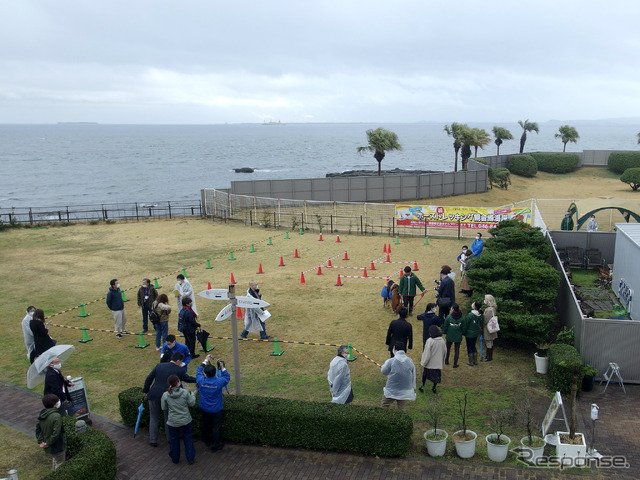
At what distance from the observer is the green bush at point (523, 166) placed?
52.8 meters

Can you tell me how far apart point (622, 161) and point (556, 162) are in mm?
5841

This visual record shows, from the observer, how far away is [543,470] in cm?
848

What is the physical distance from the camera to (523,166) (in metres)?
52.8

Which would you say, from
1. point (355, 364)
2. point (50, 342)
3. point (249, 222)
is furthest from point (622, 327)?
point (249, 222)

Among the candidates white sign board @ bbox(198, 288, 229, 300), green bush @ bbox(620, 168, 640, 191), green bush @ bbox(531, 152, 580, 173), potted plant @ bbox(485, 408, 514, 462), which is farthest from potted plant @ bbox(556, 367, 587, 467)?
green bush @ bbox(531, 152, 580, 173)

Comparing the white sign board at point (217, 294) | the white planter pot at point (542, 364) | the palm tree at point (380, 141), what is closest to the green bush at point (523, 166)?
the palm tree at point (380, 141)

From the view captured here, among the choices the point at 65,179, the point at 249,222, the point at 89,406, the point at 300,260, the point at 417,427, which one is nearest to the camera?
the point at 417,427

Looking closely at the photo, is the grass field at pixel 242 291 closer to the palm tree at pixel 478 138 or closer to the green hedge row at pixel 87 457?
the green hedge row at pixel 87 457

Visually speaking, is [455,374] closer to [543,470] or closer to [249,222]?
[543,470]

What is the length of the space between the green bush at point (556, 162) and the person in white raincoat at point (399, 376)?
51.4 meters

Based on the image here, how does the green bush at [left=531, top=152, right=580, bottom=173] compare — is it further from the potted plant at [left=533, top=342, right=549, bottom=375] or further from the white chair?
the white chair

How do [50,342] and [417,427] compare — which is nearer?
[417,427]

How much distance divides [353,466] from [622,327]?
21.0 feet

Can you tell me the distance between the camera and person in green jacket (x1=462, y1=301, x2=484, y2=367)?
12.3 meters
